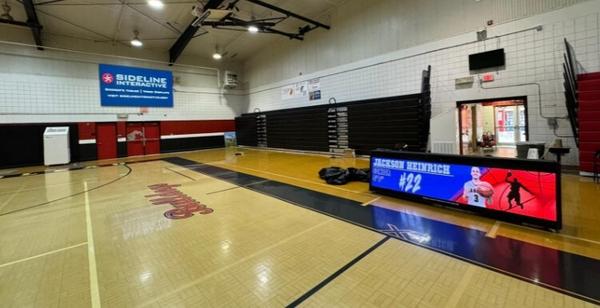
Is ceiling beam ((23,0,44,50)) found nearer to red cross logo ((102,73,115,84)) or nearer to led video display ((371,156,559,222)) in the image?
red cross logo ((102,73,115,84))

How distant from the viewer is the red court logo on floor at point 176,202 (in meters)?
3.76

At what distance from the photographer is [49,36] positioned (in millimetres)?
10164

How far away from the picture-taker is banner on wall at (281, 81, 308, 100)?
11672 millimetres

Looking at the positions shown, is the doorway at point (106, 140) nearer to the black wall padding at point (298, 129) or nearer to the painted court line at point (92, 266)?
the black wall padding at point (298, 129)

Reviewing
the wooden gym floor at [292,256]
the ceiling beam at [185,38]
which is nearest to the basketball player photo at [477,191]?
the wooden gym floor at [292,256]

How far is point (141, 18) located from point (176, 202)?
8498mm

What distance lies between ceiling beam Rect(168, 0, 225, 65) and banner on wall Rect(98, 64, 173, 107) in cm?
98

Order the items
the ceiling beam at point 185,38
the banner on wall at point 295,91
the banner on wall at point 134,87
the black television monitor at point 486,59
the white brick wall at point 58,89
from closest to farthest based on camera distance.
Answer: the black television monitor at point 486,59
the ceiling beam at point 185,38
the white brick wall at point 58,89
the banner on wall at point 134,87
the banner on wall at point 295,91

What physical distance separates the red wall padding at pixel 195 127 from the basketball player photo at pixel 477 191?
531 inches

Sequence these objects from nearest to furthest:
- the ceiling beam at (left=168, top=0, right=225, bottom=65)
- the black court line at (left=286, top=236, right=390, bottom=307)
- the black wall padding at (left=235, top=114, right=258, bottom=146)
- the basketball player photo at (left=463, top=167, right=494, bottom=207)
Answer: the black court line at (left=286, top=236, right=390, bottom=307)
the basketball player photo at (left=463, top=167, right=494, bottom=207)
the ceiling beam at (left=168, top=0, right=225, bottom=65)
the black wall padding at (left=235, top=114, right=258, bottom=146)

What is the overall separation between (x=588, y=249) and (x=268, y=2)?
9602mm

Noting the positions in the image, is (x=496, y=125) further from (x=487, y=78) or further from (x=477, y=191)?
(x=477, y=191)

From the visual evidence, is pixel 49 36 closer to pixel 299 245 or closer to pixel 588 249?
pixel 299 245

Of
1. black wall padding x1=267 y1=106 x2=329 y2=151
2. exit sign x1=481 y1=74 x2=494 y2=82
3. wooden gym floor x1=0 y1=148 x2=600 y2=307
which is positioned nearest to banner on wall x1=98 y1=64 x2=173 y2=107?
black wall padding x1=267 y1=106 x2=329 y2=151
